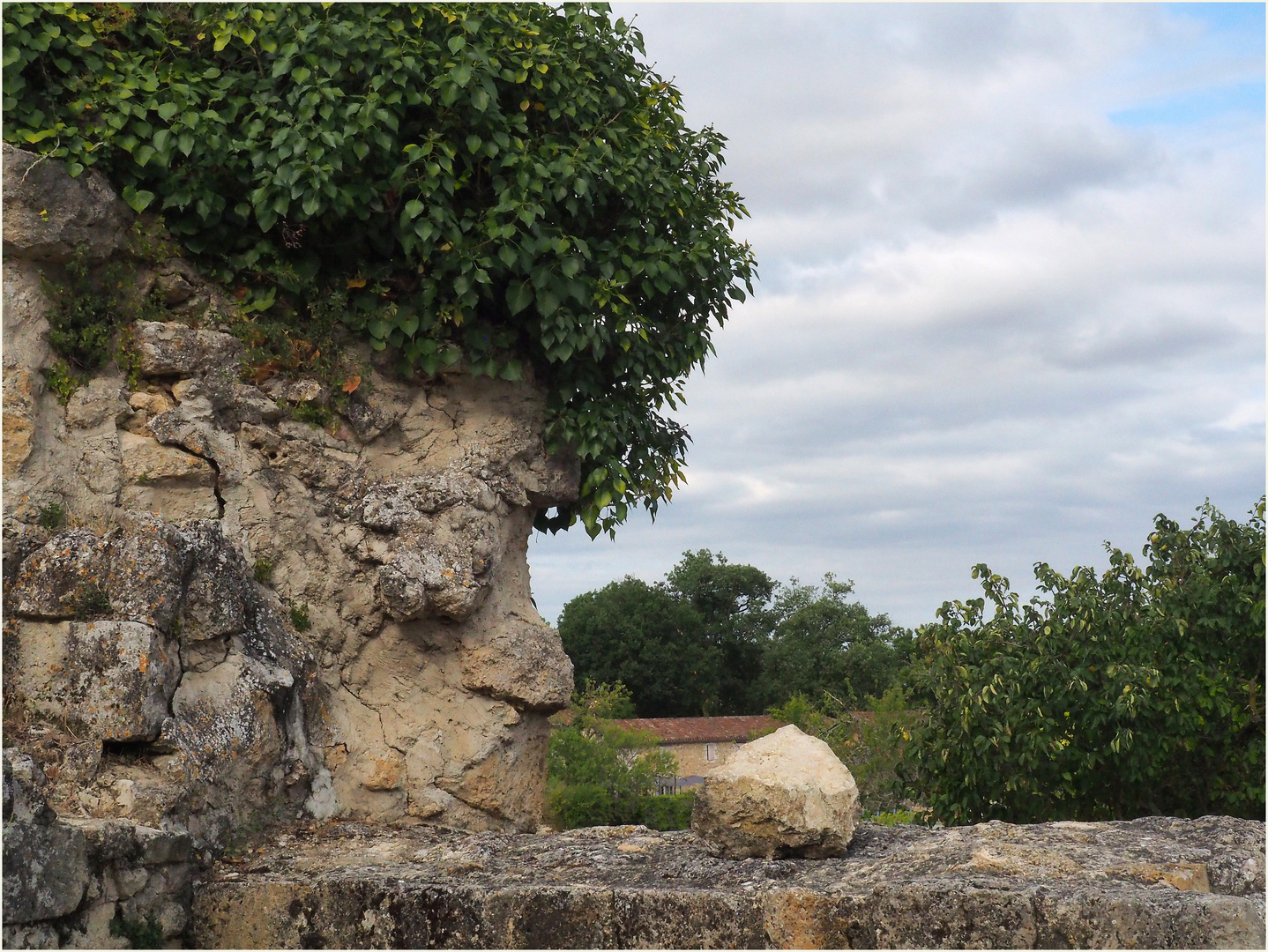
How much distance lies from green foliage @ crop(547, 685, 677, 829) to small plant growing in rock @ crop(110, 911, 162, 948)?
4.98 meters

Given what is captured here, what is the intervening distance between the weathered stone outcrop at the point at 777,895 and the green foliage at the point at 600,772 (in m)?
4.41

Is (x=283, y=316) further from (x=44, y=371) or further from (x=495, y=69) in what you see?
(x=495, y=69)

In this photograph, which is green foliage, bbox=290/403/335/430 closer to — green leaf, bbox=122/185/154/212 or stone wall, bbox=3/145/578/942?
stone wall, bbox=3/145/578/942

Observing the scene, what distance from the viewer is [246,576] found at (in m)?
6.52

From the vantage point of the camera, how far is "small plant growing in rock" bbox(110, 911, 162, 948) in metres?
4.96

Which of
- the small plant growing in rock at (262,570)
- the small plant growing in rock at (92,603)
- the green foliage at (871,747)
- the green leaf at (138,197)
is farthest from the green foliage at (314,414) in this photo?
the green foliage at (871,747)

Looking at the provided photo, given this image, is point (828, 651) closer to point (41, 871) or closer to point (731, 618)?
point (731, 618)

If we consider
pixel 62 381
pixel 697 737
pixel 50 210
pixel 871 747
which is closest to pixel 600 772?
pixel 871 747

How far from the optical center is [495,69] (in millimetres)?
6902

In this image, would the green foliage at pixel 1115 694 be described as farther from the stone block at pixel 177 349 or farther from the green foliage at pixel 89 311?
the green foliage at pixel 89 311

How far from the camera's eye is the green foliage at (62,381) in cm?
643

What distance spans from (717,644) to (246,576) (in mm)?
26928

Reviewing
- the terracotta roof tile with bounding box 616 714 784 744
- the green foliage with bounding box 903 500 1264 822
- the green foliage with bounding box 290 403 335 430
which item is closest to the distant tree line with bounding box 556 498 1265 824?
the green foliage with bounding box 903 500 1264 822

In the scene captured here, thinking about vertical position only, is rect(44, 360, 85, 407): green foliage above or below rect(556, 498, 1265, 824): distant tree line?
above
